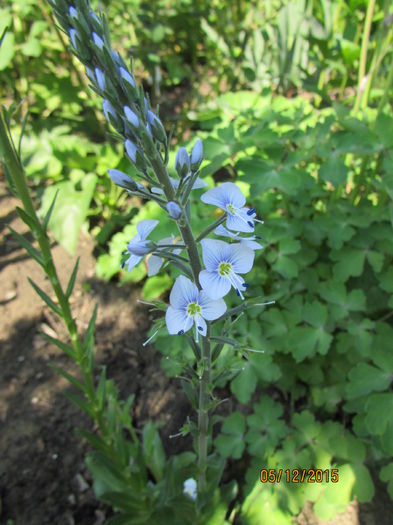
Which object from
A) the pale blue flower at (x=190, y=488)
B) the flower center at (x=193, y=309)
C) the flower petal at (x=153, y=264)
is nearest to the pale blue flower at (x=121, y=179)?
the flower petal at (x=153, y=264)

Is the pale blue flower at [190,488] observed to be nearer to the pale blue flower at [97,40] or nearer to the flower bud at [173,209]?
the flower bud at [173,209]

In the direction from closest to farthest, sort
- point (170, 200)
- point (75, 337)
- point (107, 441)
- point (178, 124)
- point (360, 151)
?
point (170, 200), point (75, 337), point (107, 441), point (360, 151), point (178, 124)

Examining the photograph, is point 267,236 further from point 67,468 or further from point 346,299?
point 67,468

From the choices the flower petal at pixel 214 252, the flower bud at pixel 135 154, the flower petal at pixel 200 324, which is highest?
the flower bud at pixel 135 154

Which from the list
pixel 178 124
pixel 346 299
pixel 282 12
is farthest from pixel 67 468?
Result: pixel 282 12

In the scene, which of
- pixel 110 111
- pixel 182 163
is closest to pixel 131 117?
pixel 110 111

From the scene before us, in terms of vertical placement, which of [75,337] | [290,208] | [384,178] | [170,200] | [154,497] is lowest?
[154,497]

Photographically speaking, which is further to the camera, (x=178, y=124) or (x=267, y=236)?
(x=178, y=124)
